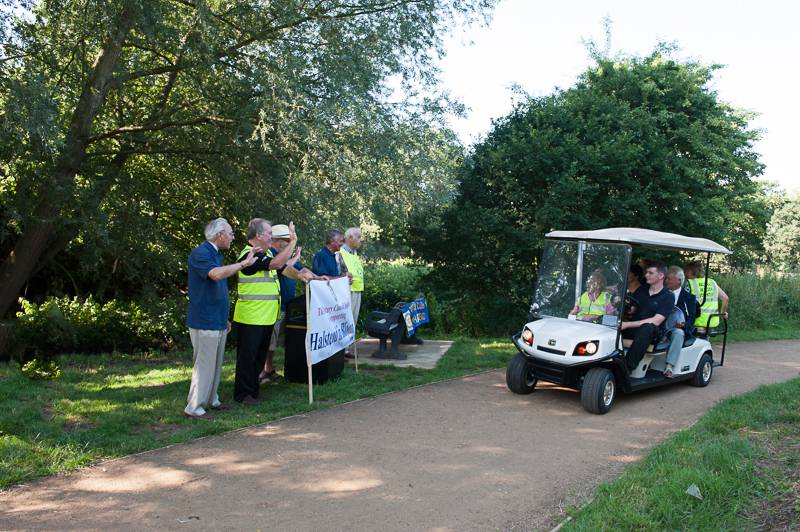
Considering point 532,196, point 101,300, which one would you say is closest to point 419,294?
point 532,196

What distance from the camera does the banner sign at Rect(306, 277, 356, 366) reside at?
7.75 m

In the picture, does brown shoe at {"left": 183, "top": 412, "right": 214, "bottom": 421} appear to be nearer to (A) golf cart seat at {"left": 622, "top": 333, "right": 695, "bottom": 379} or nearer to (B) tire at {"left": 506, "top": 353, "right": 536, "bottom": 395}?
(B) tire at {"left": 506, "top": 353, "right": 536, "bottom": 395}

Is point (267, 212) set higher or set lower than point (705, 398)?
higher

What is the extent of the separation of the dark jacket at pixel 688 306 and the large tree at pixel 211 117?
13.5 feet

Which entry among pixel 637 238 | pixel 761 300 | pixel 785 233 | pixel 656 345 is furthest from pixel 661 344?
pixel 785 233

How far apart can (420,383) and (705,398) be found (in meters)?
3.65

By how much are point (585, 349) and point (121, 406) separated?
5102mm

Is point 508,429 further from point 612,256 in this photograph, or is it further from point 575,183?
point 575,183

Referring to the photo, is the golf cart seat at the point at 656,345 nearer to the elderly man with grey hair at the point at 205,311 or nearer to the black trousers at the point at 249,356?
the black trousers at the point at 249,356

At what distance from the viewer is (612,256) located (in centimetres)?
781

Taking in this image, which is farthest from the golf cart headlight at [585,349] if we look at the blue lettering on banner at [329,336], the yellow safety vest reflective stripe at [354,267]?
the yellow safety vest reflective stripe at [354,267]

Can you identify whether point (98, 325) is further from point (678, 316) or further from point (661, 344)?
point (678, 316)

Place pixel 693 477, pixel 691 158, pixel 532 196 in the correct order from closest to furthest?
1. pixel 693 477
2. pixel 532 196
3. pixel 691 158

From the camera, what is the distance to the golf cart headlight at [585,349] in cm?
726
